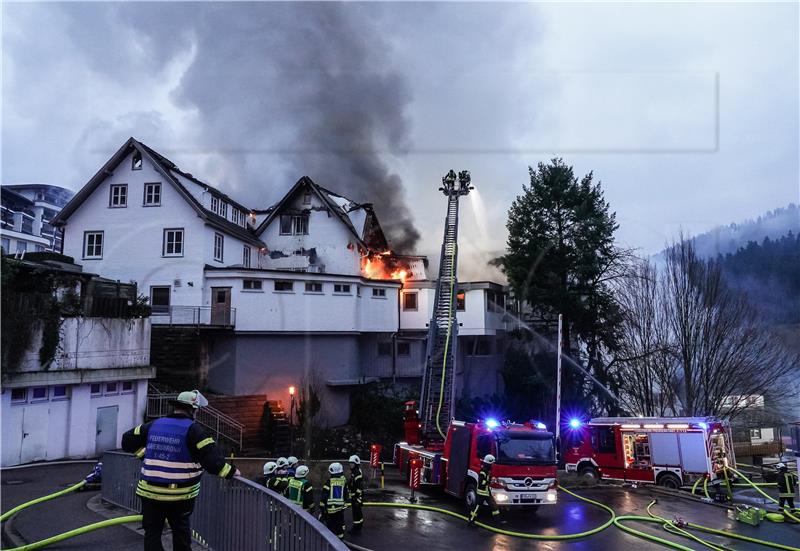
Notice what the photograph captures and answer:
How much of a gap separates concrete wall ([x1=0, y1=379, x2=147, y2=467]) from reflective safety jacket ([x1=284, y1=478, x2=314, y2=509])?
1217 centimetres

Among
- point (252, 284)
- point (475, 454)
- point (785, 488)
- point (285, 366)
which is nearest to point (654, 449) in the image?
point (785, 488)

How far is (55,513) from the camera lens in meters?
9.86

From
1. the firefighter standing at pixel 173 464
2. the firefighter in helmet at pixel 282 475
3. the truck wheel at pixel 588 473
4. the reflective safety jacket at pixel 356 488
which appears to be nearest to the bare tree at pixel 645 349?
the truck wheel at pixel 588 473

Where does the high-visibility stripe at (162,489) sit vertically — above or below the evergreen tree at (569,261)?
below

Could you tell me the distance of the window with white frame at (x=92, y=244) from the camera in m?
28.9

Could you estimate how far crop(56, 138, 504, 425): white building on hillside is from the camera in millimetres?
27328

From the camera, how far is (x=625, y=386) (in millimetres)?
28734

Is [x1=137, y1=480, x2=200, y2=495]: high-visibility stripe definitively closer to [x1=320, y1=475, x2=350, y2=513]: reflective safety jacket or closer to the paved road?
the paved road

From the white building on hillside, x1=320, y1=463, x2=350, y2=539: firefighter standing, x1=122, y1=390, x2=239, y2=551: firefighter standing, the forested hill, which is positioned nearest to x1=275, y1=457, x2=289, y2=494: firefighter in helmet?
x1=320, y1=463, x2=350, y2=539: firefighter standing

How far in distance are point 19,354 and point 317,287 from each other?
14337mm

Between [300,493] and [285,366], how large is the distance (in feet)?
63.0

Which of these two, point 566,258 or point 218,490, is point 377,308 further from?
point 218,490

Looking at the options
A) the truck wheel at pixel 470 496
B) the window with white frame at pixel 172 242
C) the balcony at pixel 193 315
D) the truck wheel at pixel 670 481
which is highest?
the window with white frame at pixel 172 242

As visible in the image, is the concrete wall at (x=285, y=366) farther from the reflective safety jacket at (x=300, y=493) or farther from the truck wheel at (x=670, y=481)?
the reflective safety jacket at (x=300, y=493)
